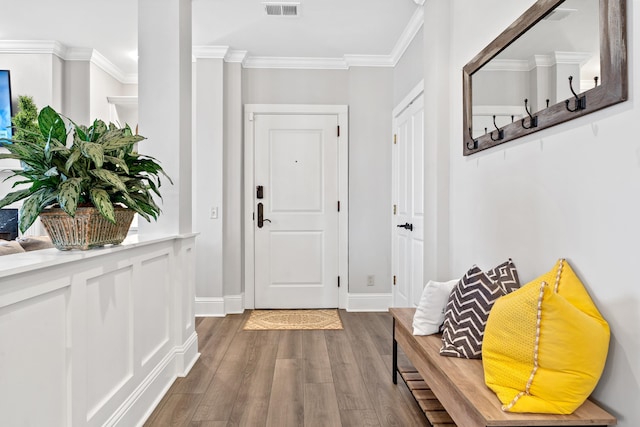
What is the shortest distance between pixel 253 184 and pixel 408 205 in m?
1.54

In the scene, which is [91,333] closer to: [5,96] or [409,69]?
[409,69]

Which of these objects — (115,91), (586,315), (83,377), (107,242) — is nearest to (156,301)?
(107,242)

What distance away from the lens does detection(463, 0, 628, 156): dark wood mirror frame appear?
1218 mm

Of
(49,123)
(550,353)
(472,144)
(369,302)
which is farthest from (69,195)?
(369,302)

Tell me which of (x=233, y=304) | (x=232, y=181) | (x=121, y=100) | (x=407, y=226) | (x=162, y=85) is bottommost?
(x=233, y=304)

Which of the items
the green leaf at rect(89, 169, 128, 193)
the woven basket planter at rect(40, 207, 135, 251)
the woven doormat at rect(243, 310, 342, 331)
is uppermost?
the green leaf at rect(89, 169, 128, 193)

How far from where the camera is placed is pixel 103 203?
5.08 feet

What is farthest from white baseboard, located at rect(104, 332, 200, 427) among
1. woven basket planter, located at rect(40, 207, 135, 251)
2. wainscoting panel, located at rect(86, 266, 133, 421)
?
woven basket planter, located at rect(40, 207, 135, 251)

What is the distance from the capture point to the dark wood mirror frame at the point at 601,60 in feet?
4.00

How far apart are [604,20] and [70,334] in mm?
1946

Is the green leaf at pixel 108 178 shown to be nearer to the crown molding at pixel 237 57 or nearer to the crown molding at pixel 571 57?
the crown molding at pixel 571 57

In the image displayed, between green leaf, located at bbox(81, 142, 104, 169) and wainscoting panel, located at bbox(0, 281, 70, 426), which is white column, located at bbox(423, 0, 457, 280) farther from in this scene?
wainscoting panel, located at bbox(0, 281, 70, 426)

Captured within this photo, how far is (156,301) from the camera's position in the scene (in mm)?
2205

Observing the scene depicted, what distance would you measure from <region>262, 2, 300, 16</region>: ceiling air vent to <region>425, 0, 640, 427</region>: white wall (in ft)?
4.14
